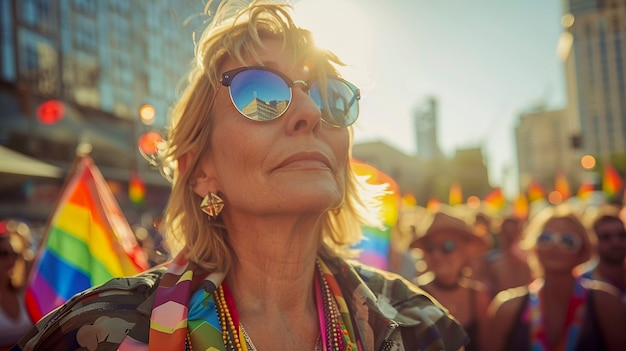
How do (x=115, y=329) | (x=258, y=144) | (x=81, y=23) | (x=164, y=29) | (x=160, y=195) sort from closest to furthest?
(x=115, y=329) → (x=258, y=144) → (x=81, y=23) → (x=160, y=195) → (x=164, y=29)

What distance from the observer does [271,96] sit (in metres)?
1.61

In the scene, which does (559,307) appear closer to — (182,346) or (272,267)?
(272,267)

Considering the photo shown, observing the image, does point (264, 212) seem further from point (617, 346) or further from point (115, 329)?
point (617, 346)

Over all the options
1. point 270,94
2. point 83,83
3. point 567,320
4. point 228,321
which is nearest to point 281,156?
point 270,94

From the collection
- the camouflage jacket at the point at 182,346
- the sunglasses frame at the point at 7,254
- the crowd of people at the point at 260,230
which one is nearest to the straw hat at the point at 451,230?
the crowd of people at the point at 260,230

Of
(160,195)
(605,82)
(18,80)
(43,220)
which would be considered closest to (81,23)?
(18,80)

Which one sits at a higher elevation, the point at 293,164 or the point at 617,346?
the point at 293,164

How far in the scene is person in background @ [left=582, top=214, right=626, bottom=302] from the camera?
14.8 ft

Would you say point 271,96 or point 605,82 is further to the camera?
point 605,82

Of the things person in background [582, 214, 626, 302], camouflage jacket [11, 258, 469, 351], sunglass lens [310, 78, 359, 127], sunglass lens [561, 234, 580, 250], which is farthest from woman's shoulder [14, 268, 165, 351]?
person in background [582, 214, 626, 302]

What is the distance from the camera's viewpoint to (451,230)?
4.51 m

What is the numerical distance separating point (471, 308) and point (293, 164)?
3118mm

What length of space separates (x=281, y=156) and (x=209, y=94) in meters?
0.41

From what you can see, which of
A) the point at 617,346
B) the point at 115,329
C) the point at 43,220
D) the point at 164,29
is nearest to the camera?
the point at 115,329
